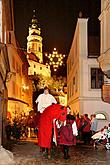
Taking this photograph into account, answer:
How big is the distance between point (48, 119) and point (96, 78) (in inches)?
871

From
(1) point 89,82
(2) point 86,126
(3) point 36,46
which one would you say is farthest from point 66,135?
(3) point 36,46

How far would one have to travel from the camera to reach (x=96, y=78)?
1401 inches

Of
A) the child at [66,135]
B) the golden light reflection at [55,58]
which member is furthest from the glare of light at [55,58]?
the child at [66,135]

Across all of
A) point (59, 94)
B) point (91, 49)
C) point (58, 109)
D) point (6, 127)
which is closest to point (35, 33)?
point (59, 94)

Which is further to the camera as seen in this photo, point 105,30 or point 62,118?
point 105,30

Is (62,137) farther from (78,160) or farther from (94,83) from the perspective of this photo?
(94,83)

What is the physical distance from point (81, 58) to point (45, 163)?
23716mm

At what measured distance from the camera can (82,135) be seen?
909 inches

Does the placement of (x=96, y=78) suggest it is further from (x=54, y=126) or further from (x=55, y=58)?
(x=54, y=126)

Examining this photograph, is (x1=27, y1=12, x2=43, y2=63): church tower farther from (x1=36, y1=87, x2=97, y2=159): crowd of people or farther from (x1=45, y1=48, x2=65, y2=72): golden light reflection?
(x1=36, y1=87, x2=97, y2=159): crowd of people

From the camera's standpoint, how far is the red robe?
44.1 feet

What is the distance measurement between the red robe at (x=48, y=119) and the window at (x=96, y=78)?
2170 centimetres

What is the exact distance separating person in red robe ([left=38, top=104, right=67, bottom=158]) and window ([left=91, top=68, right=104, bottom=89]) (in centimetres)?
2170

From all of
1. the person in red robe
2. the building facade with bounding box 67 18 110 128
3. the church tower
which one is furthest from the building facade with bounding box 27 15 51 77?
the person in red robe
